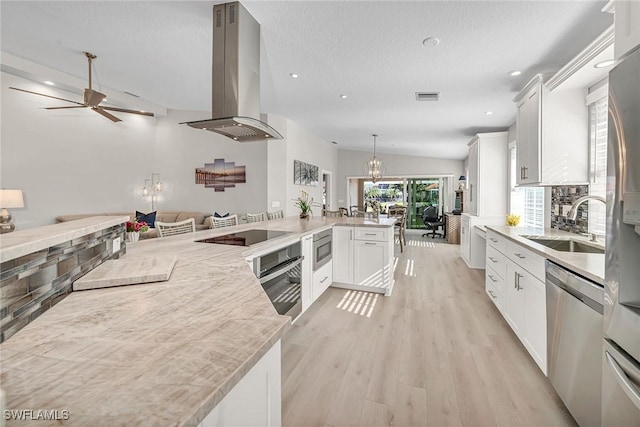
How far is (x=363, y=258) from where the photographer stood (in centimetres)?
364

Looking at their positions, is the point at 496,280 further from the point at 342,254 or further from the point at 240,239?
the point at 240,239

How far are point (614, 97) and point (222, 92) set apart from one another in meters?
2.42

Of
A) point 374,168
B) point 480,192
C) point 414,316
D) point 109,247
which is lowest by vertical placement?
point 414,316

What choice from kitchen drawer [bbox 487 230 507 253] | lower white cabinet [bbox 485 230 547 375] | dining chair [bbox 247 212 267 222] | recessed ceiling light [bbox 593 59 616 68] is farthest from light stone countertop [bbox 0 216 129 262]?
recessed ceiling light [bbox 593 59 616 68]

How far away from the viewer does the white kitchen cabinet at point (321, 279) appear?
3.11 meters

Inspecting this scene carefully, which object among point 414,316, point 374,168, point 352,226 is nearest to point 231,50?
point 352,226

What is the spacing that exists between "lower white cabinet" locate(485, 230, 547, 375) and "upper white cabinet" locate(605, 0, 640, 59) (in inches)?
50.6

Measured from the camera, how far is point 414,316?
9.75ft

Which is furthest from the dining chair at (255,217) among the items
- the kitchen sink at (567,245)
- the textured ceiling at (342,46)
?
the kitchen sink at (567,245)

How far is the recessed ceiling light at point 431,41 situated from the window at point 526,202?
2142mm

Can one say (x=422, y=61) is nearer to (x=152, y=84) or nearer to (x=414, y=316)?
(x=414, y=316)

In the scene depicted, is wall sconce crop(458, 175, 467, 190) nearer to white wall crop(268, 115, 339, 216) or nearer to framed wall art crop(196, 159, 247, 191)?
white wall crop(268, 115, 339, 216)

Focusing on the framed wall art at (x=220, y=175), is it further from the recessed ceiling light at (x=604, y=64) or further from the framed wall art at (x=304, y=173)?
the recessed ceiling light at (x=604, y=64)

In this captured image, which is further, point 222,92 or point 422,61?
point 422,61
